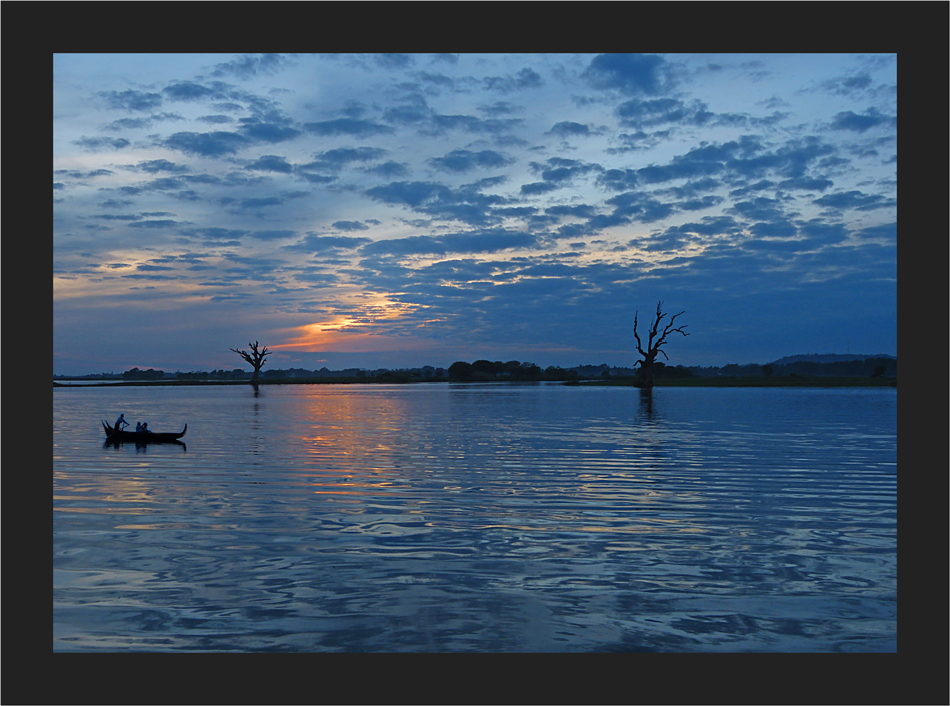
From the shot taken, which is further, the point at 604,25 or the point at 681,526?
the point at 681,526

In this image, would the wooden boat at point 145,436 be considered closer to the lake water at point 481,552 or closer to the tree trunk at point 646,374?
the lake water at point 481,552

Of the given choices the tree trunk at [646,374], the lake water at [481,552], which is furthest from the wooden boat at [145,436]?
the tree trunk at [646,374]

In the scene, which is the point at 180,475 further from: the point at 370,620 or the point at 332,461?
the point at 370,620

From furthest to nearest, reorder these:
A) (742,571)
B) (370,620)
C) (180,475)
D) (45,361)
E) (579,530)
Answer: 1. (180,475)
2. (579,530)
3. (742,571)
4. (370,620)
5. (45,361)

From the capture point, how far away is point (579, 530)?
703 inches

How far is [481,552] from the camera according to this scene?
51.3ft

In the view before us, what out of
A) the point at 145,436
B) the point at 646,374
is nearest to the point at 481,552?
the point at 145,436

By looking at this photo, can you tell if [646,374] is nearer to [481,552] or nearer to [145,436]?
[145,436]

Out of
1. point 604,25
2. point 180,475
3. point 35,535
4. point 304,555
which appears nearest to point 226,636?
point 35,535

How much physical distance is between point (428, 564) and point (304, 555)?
3.33 m

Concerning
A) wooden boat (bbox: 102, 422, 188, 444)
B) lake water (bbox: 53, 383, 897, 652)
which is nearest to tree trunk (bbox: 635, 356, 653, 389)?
lake water (bbox: 53, 383, 897, 652)

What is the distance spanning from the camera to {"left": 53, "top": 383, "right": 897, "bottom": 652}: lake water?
1101 cm

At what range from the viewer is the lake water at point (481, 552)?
36.1 ft

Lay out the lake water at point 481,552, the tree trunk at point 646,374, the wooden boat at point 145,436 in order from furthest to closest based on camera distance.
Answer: the tree trunk at point 646,374 < the wooden boat at point 145,436 < the lake water at point 481,552
